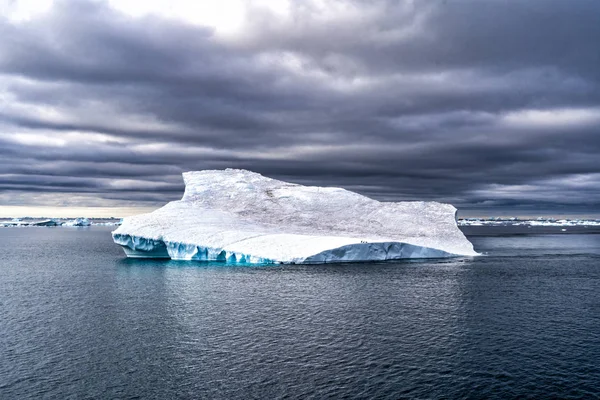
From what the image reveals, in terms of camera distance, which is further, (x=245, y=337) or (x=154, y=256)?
(x=154, y=256)

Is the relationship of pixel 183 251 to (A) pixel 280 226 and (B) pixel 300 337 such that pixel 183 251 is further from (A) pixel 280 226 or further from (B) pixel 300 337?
(B) pixel 300 337

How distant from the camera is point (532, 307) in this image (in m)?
31.9

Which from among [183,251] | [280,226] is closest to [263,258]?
[183,251]

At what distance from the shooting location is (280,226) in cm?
6288

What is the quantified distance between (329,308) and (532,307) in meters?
14.4

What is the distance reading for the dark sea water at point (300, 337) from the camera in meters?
18.0

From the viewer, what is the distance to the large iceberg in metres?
54.1

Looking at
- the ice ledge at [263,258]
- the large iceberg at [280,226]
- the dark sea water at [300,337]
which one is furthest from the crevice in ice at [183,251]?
the dark sea water at [300,337]

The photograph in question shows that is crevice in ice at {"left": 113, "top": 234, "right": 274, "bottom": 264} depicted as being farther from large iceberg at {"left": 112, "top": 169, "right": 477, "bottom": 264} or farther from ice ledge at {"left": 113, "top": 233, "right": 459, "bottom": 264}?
large iceberg at {"left": 112, "top": 169, "right": 477, "bottom": 264}

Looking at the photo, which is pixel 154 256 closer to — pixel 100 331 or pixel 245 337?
pixel 100 331

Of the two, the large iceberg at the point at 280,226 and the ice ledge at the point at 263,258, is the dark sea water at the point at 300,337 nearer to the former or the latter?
the ice ledge at the point at 263,258

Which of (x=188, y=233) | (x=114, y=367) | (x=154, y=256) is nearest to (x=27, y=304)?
(x=114, y=367)

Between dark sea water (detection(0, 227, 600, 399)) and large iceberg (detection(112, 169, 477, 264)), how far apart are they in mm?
9895

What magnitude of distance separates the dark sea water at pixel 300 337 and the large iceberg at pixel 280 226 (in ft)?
32.5
